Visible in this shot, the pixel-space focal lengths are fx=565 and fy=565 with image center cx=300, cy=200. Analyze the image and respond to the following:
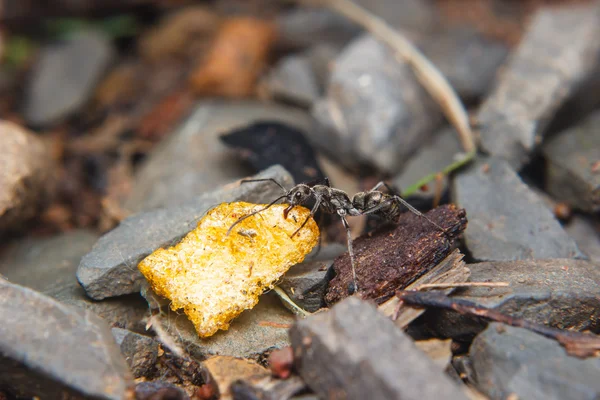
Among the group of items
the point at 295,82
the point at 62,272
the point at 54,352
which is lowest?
the point at 62,272

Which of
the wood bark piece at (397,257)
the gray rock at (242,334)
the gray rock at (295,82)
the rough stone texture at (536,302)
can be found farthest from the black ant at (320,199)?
the gray rock at (295,82)

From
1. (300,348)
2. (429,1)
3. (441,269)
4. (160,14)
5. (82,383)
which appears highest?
(429,1)

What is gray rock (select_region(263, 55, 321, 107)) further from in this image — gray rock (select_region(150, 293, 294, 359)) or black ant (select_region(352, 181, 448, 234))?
gray rock (select_region(150, 293, 294, 359))

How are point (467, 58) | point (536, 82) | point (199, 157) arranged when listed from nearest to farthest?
point (536, 82), point (199, 157), point (467, 58)

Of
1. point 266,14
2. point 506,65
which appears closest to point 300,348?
point 506,65

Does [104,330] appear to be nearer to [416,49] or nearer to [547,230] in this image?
[547,230]

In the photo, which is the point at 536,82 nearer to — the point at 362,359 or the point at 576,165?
the point at 576,165

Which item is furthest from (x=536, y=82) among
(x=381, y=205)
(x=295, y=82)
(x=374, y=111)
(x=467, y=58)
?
(x=295, y=82)
